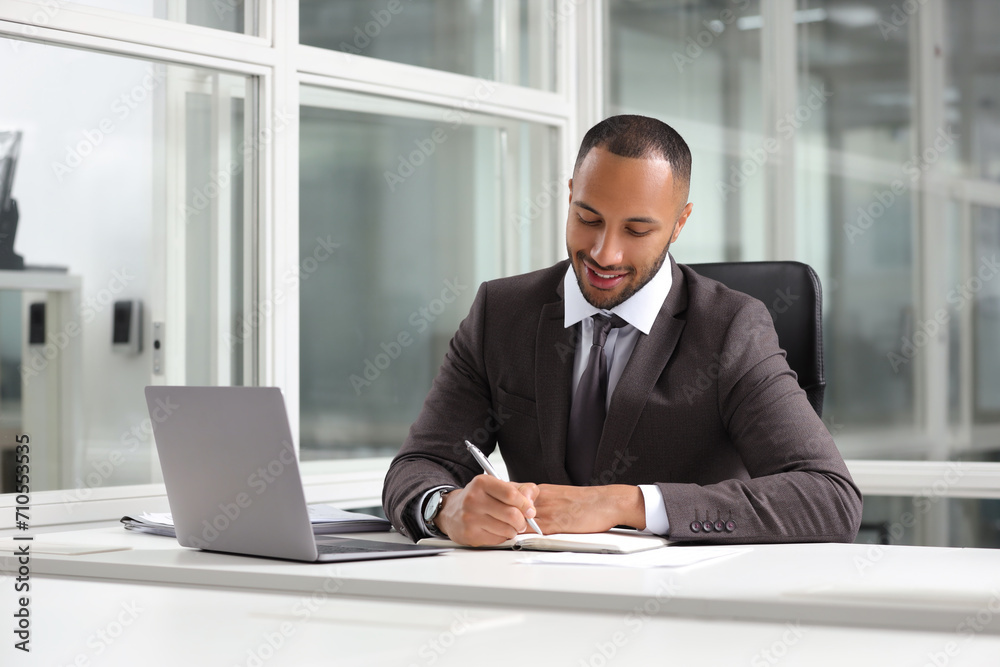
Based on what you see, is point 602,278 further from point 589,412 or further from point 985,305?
point 985,305

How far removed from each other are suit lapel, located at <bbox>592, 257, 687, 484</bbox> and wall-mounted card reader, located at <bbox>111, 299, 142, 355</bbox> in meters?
1.51

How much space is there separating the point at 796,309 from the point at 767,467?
47 cm

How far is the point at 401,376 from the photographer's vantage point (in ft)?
11.1

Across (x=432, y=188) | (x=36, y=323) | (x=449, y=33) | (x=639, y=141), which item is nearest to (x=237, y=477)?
(x=639, y=141)

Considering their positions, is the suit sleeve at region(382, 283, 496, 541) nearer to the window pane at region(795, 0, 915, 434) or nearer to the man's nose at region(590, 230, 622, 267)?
the man's nose at region(590, 230, 622, 267)

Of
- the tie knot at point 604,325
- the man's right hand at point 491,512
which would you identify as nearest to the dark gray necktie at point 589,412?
the tie knot at point 604,325

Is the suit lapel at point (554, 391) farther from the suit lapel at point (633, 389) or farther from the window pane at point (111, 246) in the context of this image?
the window pane at point (111, 246)

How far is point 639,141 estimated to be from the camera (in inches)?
71.7

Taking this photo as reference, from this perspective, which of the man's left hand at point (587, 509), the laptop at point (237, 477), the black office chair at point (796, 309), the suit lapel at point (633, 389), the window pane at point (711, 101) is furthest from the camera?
the window pane at point (711, 101)

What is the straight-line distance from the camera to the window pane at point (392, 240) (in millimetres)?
3156

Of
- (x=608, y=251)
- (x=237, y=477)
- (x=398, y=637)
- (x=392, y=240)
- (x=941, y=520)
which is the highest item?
(x=392, y=240)

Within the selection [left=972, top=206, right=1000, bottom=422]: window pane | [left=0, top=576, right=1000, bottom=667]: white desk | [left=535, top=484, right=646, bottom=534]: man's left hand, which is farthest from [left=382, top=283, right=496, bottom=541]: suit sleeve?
[left=972, top=206, right=1000, bottom=422]: window pane

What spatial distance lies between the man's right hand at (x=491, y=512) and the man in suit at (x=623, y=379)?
0.45 ft

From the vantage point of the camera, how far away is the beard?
6.09 feet
